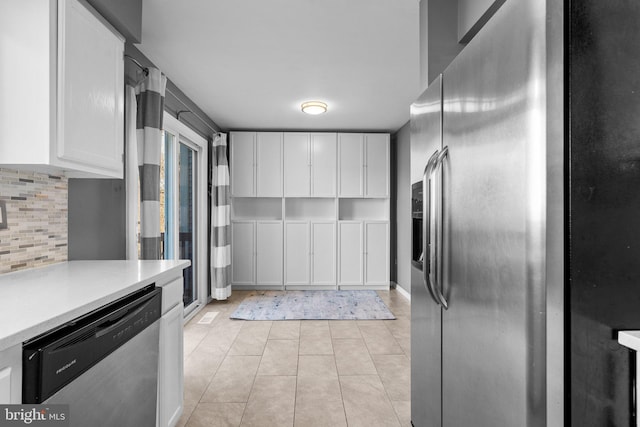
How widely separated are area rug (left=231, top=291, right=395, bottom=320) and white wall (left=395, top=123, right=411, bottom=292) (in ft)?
1.82

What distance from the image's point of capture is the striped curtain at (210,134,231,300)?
458 centimetres

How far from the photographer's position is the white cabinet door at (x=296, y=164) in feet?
17.4

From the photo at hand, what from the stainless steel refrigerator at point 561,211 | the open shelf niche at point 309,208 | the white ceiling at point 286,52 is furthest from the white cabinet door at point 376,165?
the stainless steel refrigerator at point 561,211

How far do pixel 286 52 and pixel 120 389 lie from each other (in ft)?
8.09

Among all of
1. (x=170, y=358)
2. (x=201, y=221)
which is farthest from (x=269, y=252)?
(x=170, y=358)

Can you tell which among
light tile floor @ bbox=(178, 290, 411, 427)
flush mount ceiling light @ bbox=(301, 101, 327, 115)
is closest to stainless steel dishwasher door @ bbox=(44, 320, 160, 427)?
light tile floor @ bbox=(178, 290, 411, 427)

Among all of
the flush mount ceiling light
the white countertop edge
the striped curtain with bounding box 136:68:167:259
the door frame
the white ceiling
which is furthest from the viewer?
the door frame

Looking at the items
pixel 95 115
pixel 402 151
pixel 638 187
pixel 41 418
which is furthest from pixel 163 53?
pixel 402 151

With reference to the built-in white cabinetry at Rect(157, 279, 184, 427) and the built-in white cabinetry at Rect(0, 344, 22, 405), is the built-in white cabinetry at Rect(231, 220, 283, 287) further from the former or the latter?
the built-in white cabinetry at Rect(0, 344, 22, 405)

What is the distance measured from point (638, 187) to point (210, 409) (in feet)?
7.68

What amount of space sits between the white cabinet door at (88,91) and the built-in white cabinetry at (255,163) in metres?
3.32

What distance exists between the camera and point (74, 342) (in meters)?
1.00

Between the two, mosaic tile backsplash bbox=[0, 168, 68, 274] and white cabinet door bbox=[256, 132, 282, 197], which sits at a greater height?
white cabinet door bbox=[256, 132, 282, 197]

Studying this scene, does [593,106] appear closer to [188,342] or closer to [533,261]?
[533,261]
